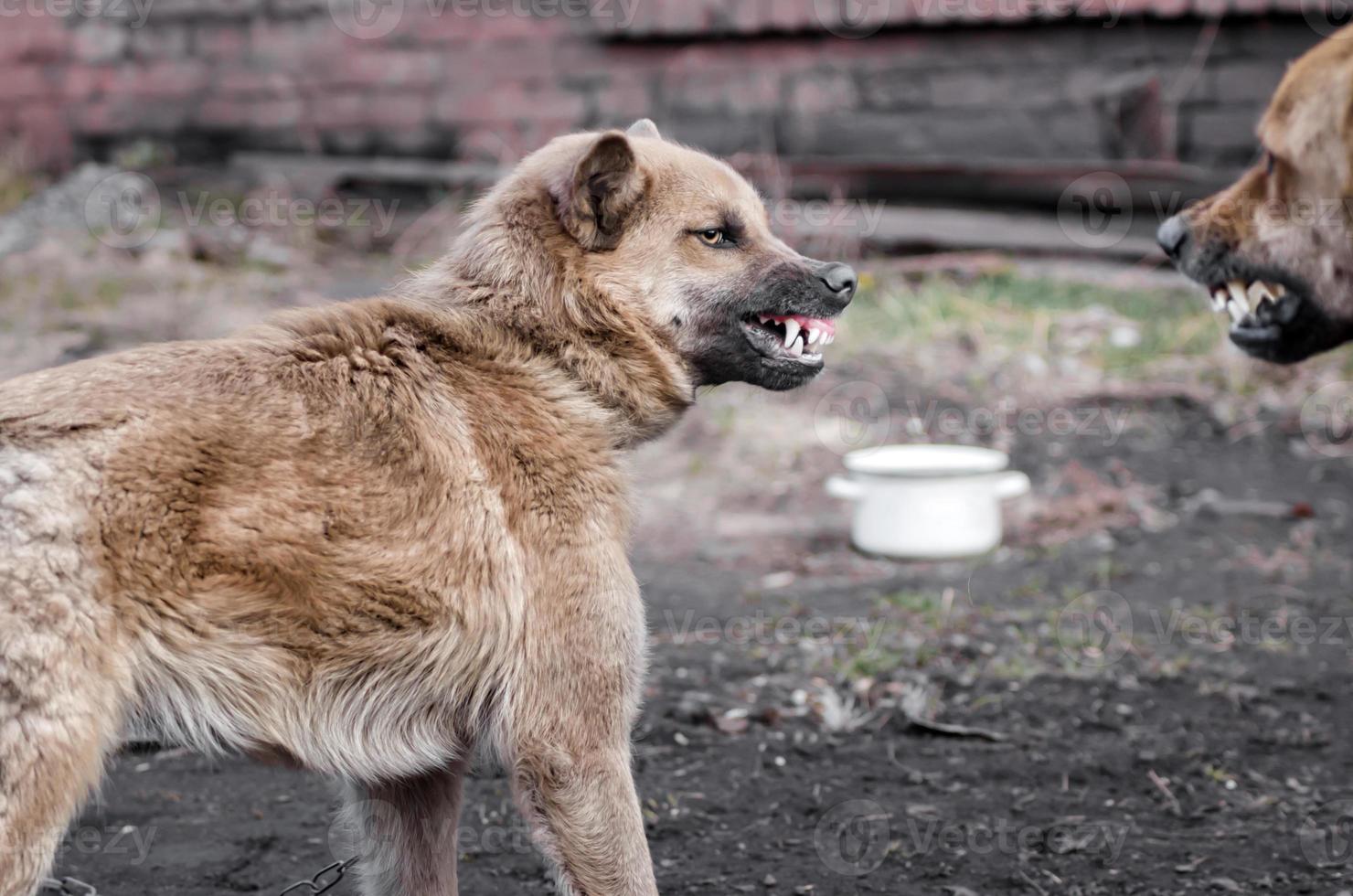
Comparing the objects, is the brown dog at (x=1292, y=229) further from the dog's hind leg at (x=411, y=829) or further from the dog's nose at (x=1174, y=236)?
the dog's hind leg at (x=411, y=829)

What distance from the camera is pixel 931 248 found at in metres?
9.77

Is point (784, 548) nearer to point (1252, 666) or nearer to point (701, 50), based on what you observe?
point (1252, 666)

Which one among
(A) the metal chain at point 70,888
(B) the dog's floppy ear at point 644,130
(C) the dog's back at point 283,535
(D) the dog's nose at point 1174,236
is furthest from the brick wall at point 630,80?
(A) the metal chain at point 70,888

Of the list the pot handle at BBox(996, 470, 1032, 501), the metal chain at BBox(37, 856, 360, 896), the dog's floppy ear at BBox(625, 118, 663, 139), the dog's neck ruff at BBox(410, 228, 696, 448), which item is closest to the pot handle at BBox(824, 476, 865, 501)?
the pot handle at BBox(996, 470, 1032, 501)

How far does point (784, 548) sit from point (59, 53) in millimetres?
8633

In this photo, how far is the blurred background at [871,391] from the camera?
12.6ft

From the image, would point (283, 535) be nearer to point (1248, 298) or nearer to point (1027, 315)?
point (1248, 298)

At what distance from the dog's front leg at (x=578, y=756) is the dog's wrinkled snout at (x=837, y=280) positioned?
101 cm

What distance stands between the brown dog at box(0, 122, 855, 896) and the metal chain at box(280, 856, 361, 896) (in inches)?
2.9

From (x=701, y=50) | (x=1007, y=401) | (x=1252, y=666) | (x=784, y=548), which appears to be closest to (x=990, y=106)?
(x=701, y=50)

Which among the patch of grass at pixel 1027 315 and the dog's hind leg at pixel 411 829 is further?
the patch of grass at pixel 1027 315

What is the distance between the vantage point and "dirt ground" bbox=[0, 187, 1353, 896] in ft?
12.0

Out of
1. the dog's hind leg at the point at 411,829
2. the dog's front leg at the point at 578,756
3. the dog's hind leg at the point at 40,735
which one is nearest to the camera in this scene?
the dog's hind leg at the point at 40,735

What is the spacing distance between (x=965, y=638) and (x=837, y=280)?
7.58ft
